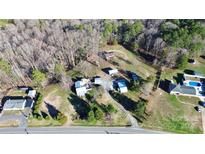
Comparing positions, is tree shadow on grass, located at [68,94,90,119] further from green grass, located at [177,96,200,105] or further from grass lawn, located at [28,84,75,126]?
green grass, located at [177,96,200,105]

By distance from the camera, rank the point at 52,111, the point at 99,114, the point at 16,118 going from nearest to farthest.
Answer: the point at 99,114
the point at 16,118
the point at 52,111

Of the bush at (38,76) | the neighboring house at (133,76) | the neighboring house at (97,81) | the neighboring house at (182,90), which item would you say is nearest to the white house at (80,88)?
the neighboring house at (97,81)

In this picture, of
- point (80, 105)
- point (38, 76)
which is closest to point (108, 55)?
point (80, 105)

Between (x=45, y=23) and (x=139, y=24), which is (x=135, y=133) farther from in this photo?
(x=45, y=23)

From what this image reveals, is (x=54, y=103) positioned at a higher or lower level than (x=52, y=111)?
higher

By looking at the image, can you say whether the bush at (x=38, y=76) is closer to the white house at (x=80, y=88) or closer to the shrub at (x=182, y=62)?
the white house at (x=80, y=88)

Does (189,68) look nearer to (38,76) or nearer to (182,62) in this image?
(182,62)
